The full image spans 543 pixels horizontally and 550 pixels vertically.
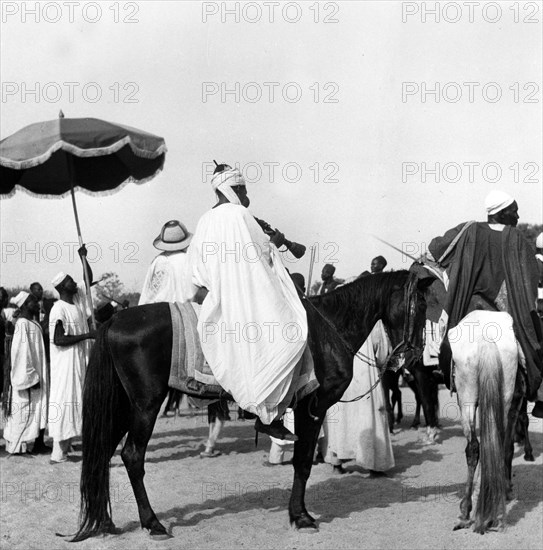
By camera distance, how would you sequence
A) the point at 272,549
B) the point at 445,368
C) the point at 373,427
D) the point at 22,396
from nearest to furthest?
the point at 272,549 < the point at 445,368 < the point at 373,427 < the point at 22,396

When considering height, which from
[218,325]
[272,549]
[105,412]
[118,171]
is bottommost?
[272,549]

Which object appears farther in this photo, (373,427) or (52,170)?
(52,170)

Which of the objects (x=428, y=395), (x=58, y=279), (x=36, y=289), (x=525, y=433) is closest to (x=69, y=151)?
(x=58, y=279)

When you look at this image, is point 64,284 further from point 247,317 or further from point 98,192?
point 247,317

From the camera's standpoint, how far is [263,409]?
7.13m

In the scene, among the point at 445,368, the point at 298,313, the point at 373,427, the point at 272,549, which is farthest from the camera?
the point at 373,427

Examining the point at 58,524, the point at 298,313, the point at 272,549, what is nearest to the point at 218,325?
the point at 298,313

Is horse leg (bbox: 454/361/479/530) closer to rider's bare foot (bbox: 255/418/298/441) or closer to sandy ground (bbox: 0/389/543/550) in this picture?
sandy ground (bbox: 0/389/543/550)

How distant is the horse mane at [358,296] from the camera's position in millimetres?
7883

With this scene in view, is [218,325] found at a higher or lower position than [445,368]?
higher

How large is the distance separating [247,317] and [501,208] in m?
2.61

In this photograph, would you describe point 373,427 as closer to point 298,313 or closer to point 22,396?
point 298,313

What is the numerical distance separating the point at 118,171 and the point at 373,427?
5.04 m

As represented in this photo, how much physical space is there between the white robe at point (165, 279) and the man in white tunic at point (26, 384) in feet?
6.25
